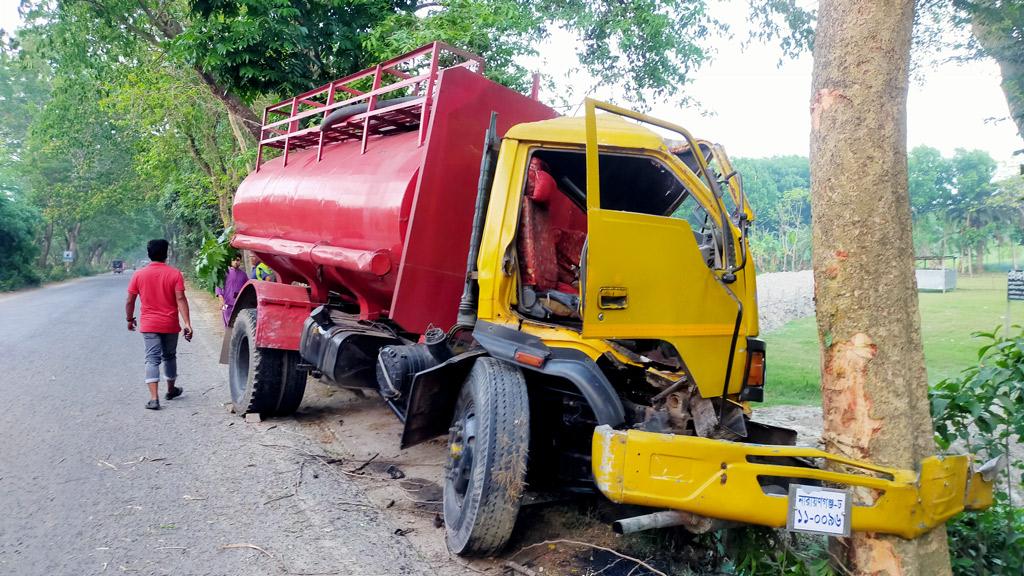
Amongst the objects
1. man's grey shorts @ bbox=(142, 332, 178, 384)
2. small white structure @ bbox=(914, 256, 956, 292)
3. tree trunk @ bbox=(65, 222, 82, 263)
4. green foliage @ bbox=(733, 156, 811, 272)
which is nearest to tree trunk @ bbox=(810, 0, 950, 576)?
man's grey shorts @ bbox=(142, 332, 178, 384)

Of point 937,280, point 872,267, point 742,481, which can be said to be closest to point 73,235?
point 937,280

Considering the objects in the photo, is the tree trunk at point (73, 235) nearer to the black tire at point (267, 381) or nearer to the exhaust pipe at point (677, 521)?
the black tire at point (267, 381)

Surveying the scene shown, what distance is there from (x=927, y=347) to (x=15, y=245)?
3250 centimetres

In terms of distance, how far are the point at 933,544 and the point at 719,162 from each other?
2256 millimetres

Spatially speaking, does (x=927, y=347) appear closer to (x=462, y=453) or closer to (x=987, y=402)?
(x=987, y=402)

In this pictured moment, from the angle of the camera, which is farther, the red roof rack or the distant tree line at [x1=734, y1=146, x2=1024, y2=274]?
the distant tree line at [x1=734, y1=146, x2=1024, y2=274]

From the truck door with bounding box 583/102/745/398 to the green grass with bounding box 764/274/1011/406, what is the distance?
2548mm

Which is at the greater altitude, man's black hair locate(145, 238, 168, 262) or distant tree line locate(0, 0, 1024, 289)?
distant tree line locate(0, 0, 1024, 289)

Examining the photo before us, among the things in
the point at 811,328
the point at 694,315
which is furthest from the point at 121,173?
the point at 694,315

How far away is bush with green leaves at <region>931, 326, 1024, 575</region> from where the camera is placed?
3.35 metres

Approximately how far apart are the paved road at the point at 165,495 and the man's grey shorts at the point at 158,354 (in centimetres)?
31

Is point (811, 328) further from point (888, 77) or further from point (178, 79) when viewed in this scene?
point (178, 79)

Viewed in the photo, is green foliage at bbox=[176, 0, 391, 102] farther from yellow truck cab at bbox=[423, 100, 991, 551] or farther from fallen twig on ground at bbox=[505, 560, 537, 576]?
fallen twig on ground at bbox=[505, 560, 537, 576]

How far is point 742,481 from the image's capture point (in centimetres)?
294
